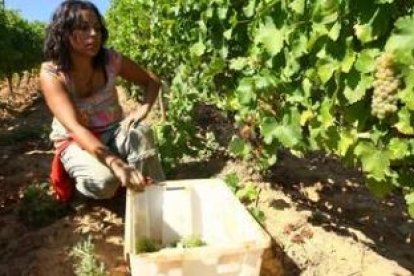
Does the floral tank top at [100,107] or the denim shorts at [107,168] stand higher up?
the floral tank top at [100,107]

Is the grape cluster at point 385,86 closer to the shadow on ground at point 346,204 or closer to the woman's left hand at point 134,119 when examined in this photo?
the shadow on ground at point 346,204

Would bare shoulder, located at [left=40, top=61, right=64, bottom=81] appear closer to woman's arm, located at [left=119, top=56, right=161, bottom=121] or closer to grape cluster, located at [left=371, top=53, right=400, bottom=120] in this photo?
woman's arm, located at [left=119, top=56, right=161, bottom=121]

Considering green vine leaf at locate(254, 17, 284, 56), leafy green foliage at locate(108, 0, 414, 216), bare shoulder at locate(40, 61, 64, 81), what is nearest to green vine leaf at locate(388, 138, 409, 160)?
leafy green foliage at locate(108, 0, 414, 216)

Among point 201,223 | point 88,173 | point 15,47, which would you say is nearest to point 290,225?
point 201,223

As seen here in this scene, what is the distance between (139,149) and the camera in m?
4.26

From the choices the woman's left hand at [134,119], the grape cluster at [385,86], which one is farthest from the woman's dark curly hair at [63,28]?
the grape cluster at [385,86]

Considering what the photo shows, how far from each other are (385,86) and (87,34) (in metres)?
2.24

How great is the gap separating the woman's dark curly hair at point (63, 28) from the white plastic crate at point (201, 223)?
1176 millimetres

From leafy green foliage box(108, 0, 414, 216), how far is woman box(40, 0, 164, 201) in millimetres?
607

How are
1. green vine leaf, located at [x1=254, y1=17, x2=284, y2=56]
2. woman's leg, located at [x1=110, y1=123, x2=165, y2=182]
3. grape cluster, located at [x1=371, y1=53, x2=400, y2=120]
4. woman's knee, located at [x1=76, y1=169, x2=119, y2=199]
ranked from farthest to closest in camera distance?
woman's leg, located at [x1=110, y1=123, x2=165, y2=182]
woman's knee, located at [x1=76, y1=169, x2=119, y2=199]
green vine leaf, located at [x1=254, y1=17, x2=284, y2=56]
grape cluster, located at [x1=371, y1=53, x2=400, y2=120]

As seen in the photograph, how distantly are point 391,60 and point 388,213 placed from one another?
2.85 meters

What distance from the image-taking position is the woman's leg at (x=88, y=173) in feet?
13.4

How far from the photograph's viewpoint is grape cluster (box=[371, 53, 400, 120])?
7.63 ft

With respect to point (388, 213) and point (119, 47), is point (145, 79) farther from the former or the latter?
point (119, 47)
